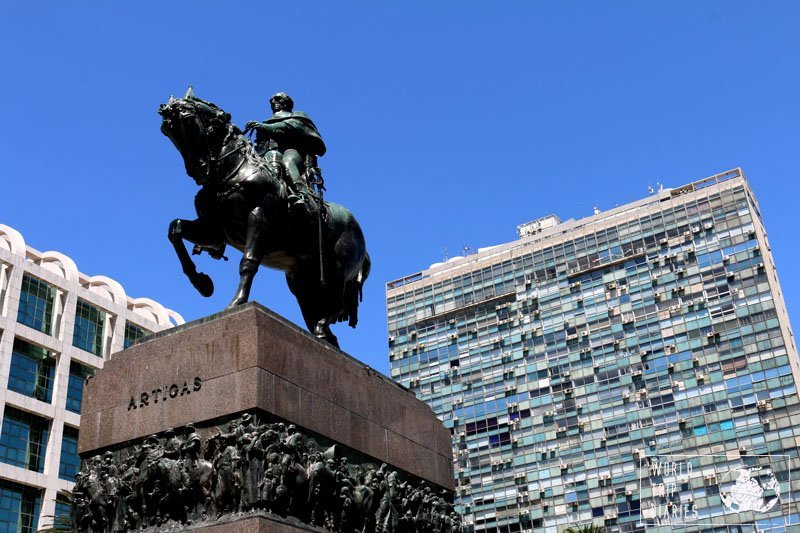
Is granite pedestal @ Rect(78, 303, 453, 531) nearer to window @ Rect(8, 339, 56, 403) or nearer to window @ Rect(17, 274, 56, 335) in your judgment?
window @ Rect(8, 339, 56, 403)

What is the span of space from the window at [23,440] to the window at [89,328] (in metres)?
5.77

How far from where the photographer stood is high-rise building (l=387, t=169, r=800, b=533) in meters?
67.6

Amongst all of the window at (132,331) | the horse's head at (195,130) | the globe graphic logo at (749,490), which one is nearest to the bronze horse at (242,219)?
the horse's head at (195,130)

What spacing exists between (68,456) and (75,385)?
4.26 m

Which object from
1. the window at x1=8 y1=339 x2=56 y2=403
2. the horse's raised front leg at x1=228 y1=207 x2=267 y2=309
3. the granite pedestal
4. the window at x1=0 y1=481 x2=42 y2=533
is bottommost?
the granite pedestal

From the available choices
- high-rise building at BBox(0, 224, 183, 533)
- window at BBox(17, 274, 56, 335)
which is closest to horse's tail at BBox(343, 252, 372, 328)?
high-rise building at BBox(0, 224, 183, 533)

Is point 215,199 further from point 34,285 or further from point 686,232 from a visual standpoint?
point 686,232

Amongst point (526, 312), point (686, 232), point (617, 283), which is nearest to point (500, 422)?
point (526, 312)

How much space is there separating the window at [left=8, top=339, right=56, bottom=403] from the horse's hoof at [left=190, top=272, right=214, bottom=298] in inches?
1643

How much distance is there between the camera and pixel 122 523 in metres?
10.1

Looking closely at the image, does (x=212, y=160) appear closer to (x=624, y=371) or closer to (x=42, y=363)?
(x=42, y=363)

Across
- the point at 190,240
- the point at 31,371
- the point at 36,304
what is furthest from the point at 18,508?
the point at 190,240

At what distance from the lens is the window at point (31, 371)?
50562mm

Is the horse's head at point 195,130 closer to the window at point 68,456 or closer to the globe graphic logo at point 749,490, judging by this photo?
the window at point 68,456
